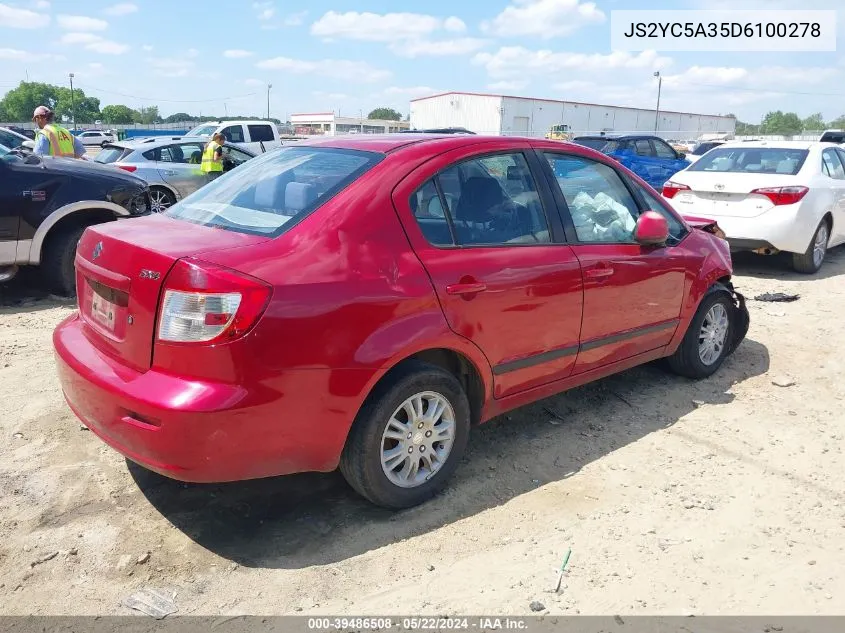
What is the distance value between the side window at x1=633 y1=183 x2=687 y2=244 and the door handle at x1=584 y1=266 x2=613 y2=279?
0.75m

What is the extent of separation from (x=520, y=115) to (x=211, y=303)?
5736 cm

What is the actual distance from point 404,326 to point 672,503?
63.5 inches

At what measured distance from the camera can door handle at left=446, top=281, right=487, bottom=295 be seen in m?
3.12

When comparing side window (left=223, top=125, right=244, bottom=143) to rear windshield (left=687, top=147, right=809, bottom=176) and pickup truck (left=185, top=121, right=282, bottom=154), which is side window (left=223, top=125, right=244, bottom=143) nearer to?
pickup truck (left=185, top=121, right=282, bottom=154)

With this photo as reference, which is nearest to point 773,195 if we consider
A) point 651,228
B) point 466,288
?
point 651,228

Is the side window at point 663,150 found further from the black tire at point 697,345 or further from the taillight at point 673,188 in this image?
the black tire at point 697,345

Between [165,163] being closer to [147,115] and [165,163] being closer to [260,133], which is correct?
[260,133]

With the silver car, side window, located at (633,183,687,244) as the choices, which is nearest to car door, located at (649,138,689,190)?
the silver car

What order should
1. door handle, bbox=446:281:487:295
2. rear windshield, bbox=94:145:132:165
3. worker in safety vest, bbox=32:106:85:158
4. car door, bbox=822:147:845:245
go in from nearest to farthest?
door handle, bbox=446:281:487:295, car door, bbox=822:147:845:245, worker in safety vest, bbox=32:106:85:158, rear windshield, bbox=94:145:132:165

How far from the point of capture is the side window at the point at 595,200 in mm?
3869

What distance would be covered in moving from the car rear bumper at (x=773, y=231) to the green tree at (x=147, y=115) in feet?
440

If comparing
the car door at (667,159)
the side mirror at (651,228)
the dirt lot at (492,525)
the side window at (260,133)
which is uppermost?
the side window at (260,133)

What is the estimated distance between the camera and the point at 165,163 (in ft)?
40.9

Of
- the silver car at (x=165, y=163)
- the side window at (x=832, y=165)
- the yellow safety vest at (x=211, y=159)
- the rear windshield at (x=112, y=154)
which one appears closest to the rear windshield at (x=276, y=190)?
the side window at (x=832, y=165)
